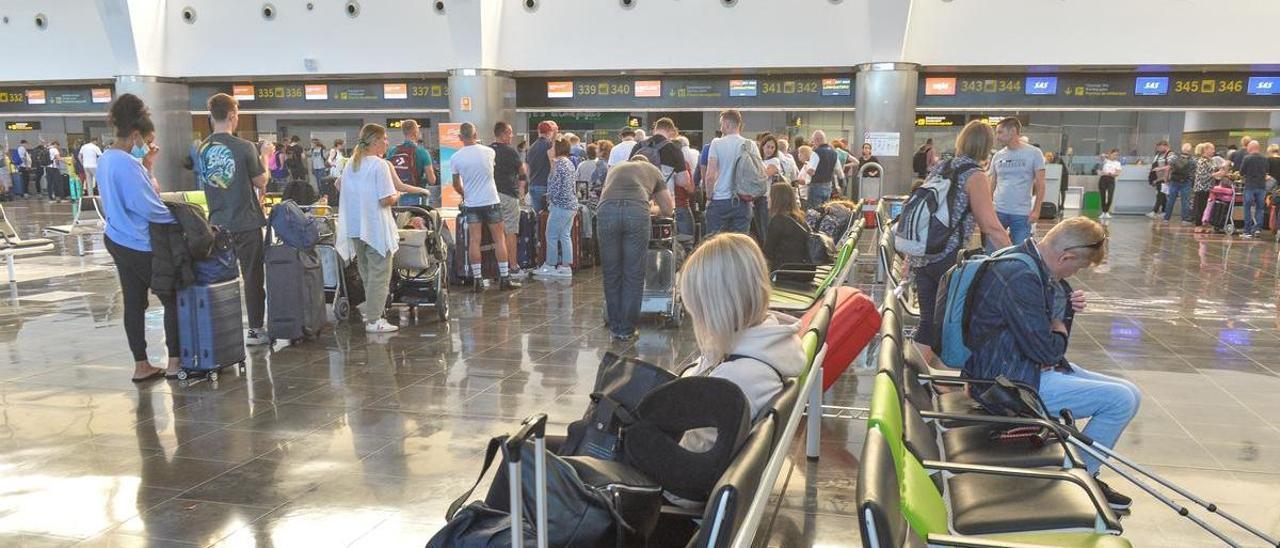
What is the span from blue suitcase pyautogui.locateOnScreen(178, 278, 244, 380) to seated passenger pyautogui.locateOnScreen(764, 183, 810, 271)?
407 centimetres

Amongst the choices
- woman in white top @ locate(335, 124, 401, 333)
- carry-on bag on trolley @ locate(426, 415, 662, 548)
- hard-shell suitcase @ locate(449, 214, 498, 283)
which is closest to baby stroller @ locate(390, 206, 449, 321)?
woman in white top @ locate(335, 124, 401, 333)

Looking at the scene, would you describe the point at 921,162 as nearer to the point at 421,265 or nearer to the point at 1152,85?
the point at 1152,85

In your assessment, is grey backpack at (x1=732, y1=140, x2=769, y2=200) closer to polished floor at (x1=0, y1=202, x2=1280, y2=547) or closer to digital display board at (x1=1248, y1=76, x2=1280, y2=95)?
polished floor at (x1=0, y1=202, x2=1280, y2=547)

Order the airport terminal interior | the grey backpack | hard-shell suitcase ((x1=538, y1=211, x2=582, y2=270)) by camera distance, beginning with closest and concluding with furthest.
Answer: the airport terminal interior
the grey backpack
hard-shell suitcase ((x1=538, y1=211, x2=582, y2=270))

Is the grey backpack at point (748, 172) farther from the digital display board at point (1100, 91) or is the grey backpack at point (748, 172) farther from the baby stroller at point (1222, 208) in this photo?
the baby stroller at point (1222, 208)

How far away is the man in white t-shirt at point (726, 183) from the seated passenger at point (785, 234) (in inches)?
72.4

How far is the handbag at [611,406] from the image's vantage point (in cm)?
256

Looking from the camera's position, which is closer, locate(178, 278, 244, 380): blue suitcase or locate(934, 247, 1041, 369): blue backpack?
locate(934, 247, 1041, 369): blue backpack

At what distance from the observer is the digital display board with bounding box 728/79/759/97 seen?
18.8m

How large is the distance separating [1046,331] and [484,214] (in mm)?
6730

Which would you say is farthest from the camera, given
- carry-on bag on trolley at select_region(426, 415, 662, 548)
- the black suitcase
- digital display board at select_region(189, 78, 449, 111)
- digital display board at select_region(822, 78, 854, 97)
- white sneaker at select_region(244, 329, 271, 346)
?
digital display board at select_region(189, 78, 449, 111)

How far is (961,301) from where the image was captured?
11.8 ft

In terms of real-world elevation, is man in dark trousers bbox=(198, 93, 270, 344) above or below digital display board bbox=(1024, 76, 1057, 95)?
below

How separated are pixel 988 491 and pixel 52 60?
26.2 m
